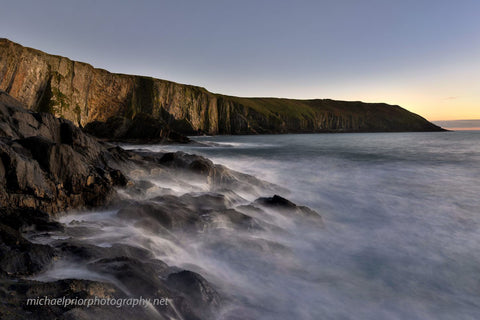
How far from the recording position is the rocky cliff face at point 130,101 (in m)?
40.3

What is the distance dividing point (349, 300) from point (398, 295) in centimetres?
93

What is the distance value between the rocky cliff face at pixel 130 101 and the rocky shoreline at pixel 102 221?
1584 inches

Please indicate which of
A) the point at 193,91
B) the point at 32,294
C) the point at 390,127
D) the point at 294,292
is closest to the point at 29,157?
the point at 32,294

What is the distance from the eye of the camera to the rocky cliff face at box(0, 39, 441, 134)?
40.3 metres

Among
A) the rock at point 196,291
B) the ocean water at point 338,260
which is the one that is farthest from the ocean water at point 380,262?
the rock at point 196,291

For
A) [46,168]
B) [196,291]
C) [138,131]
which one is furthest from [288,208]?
[138,131]

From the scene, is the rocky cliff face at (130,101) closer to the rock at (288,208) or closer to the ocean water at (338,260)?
the ocean water at (338,260)

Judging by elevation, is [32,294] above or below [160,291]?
above

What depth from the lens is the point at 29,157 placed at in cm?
587

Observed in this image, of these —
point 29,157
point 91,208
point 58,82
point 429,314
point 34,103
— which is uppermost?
point 58,82

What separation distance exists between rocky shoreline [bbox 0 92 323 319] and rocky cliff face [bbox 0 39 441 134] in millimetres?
40236

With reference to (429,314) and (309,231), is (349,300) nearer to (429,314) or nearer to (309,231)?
(429,314)

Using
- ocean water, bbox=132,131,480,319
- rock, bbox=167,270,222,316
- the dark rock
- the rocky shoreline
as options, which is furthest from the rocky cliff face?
rock, bbox=167,270,222,316

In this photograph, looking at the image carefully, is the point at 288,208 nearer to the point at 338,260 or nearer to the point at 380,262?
the point at 338,260
